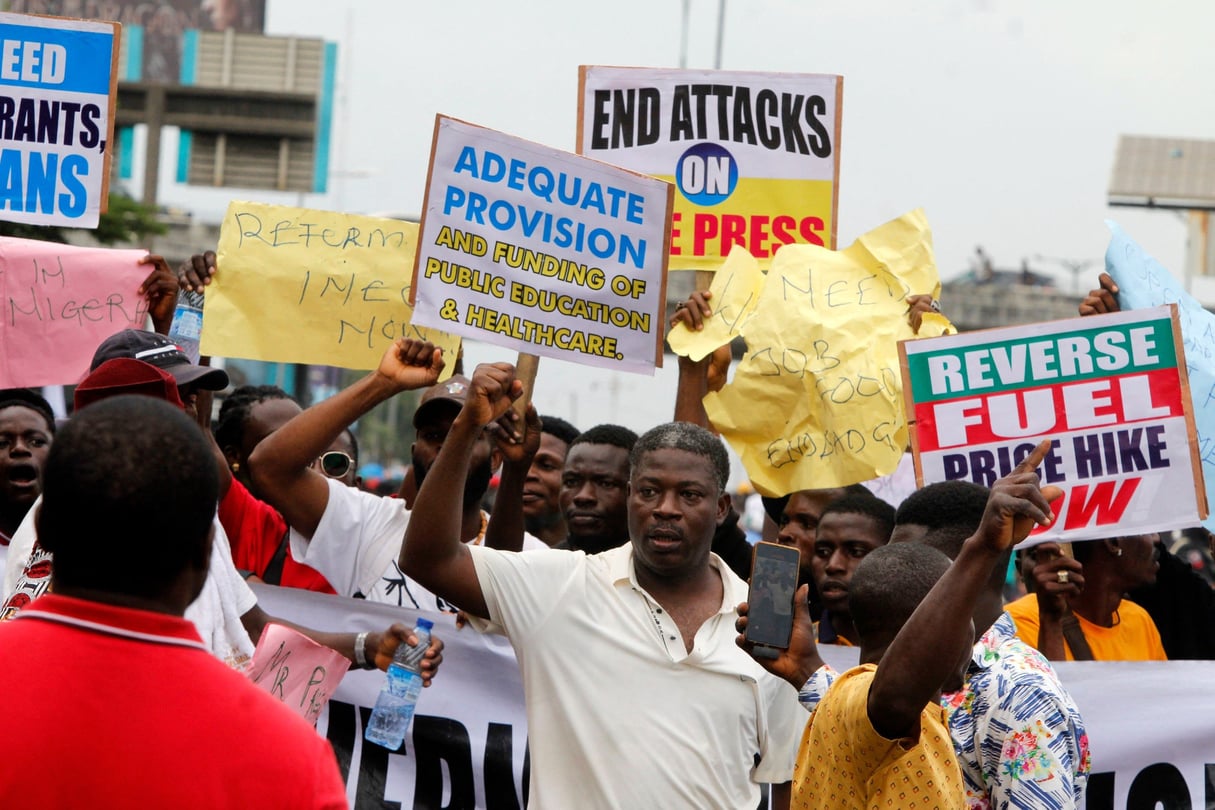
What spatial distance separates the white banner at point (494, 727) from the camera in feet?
17.7

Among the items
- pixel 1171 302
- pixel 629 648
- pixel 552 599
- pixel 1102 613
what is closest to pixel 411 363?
pixel 552 599

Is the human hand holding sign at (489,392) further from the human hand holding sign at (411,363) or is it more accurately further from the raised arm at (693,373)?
the raised arm at (693,373)

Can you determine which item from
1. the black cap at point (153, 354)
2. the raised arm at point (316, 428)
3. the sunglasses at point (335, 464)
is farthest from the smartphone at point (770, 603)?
the sunglasses at point (335, 464)

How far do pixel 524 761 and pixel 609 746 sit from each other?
4.24 ft

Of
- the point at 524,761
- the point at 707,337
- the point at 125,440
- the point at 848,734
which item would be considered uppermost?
the point at 707,337

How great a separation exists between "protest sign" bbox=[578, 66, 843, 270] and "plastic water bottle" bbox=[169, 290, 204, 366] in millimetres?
1656

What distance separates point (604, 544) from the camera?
5742 mm

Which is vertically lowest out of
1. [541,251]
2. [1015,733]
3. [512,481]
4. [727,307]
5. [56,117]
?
[1015,733]

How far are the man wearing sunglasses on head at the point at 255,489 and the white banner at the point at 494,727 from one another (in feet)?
0.44

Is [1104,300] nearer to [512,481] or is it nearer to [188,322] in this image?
[512,481]

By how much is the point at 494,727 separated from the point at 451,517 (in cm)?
145

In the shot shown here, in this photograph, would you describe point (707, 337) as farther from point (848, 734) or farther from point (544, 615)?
point (848, 734)

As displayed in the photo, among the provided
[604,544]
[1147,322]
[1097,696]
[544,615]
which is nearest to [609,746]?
[544,615]

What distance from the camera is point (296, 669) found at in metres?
4.62
